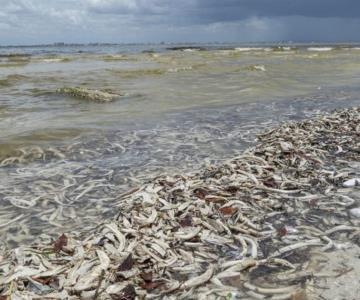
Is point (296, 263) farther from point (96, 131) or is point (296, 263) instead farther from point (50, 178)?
Answer: point (96, 131)

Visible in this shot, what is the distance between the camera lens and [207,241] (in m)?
5.93

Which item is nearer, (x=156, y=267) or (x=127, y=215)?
(x=156, y=267)

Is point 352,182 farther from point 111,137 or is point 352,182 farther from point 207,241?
point 111,137

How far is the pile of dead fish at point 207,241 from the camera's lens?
488 cm

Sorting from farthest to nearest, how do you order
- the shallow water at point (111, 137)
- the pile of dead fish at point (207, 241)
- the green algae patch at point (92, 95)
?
the green algae patch at point (92, 95)
the shallow water at point (111, 137)
the pile of dead fish at point (207, 241)

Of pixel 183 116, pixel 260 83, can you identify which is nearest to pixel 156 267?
pixel 183 116

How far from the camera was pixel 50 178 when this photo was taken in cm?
937

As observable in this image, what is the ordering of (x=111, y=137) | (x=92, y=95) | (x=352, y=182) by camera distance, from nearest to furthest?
(x=352, y=182) < (x=111, y=137) < (x=92, y=95)

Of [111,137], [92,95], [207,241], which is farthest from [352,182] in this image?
[92,95]

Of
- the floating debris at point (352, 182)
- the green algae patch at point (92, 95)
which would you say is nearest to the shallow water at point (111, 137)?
the green algae patch at point (92, 95)

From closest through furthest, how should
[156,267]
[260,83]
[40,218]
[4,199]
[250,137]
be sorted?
[156,267]
[40,218]
[4,199]
[250,137]
[260,83]

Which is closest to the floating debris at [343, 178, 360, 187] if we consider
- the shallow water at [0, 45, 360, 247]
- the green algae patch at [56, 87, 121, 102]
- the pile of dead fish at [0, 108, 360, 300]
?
the pile of dead fish at [0, 108, 360, 300]

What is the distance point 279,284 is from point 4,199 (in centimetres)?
537

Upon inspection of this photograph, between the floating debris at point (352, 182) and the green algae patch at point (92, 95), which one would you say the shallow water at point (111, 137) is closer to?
the green algae patch at point (92, 95)
